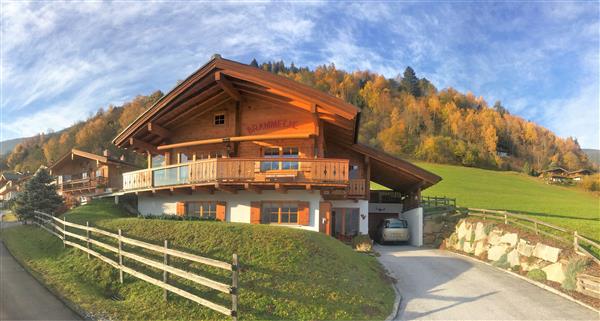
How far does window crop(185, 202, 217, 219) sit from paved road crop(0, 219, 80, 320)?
8.73 metres

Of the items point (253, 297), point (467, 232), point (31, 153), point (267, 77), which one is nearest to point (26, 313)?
point (253, 297)

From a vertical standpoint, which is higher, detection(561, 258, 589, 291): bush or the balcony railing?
the balcony railing

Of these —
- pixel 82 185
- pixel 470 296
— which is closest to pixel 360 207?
pixel 470 296

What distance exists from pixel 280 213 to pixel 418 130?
10024 centimetres

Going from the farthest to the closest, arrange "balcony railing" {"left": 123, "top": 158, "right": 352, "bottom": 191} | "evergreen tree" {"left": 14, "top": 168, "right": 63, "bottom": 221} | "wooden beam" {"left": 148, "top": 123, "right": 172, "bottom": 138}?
"evergreen tree" {"left": 14, "top": 168, "right": 63, "bottom": 221}, "wooden beam" {"left": 148, "top": 123, "right": 172, "bottom": 138}, "balcony railing" {"left": 123, "top": 158, "right": 352, "bottom": 191}

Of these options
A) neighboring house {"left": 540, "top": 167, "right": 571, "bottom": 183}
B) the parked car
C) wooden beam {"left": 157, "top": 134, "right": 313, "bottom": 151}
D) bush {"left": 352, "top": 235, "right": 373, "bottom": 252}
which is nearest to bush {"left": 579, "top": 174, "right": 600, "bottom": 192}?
neighboring house {"left": 540, "top": 167, "right": 571, "bottom": 183}

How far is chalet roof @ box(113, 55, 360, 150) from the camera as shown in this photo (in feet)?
63.3

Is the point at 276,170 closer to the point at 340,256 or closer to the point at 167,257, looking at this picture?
the point at 340,256

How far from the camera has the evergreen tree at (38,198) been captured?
26844 millimetres

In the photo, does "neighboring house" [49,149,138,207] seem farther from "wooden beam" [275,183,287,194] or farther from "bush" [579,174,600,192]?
"bush" [579,174,600,192]

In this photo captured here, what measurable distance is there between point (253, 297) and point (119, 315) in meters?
3.46

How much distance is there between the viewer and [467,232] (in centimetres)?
2061

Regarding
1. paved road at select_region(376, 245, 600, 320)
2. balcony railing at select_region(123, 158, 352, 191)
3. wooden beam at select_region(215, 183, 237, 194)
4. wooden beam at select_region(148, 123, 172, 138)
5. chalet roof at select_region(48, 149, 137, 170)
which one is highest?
wooden beam at select_region(148, 123, 172, 138)

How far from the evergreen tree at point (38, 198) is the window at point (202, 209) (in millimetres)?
11437
